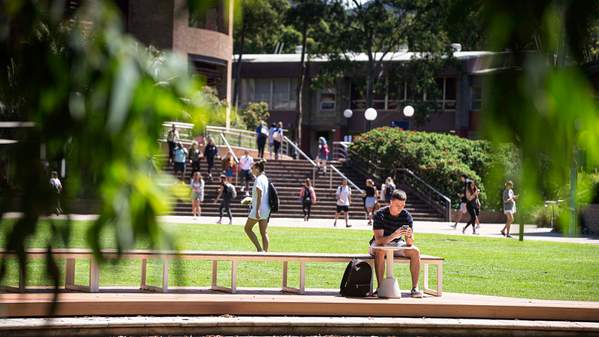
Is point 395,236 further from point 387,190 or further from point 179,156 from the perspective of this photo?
point 387,190

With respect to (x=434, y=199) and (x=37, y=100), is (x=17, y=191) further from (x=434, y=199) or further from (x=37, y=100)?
(x=434, y=199)

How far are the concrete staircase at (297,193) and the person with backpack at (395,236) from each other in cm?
2610

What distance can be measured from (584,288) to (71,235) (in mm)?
13982

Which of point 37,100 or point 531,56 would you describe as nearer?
point 531,56

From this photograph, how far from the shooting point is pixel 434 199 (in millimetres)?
44719

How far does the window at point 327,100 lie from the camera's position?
74.4 metres

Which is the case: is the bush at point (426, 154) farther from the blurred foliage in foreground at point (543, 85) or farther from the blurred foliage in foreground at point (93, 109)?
the blurred foliage in foreground at point (543, 85)

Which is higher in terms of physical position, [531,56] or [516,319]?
[531,56]

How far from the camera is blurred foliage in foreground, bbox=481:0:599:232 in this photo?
135 centimetres

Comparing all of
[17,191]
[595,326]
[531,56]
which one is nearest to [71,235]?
[17,191]

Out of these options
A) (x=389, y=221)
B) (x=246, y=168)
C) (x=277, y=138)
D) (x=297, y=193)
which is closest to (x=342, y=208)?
(x=246, y=168)

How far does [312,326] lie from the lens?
954 centimetres

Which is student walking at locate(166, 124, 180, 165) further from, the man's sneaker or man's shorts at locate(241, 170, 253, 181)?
man's shorts at locate(241, 170, 253, 181)

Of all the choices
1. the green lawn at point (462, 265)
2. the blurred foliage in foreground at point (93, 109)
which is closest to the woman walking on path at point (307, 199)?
the green lawn at point (462, 265)
